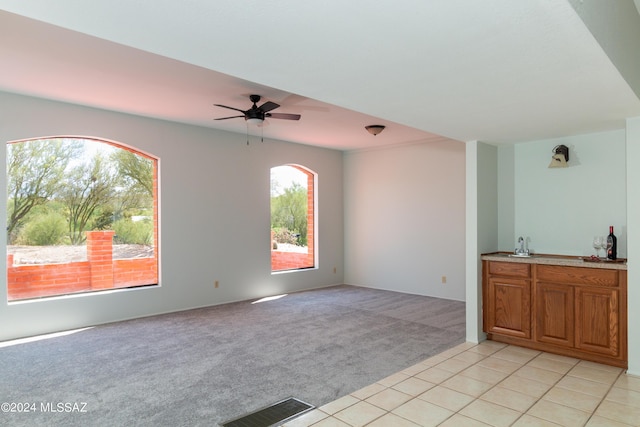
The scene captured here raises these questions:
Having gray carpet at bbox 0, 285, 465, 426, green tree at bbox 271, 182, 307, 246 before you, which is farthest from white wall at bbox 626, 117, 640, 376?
green tree at bbox 271, 182, 307, 246

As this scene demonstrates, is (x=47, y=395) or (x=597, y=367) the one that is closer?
(x=47, y=395)

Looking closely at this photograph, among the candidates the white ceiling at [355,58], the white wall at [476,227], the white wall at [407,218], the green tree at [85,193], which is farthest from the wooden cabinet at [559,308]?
the green tree at [85,193]

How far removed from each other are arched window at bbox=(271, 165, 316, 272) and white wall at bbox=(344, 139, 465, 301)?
81 centimetres

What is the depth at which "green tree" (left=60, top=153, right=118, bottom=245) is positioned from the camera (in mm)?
4949

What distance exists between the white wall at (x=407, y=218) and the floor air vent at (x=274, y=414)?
4.25m

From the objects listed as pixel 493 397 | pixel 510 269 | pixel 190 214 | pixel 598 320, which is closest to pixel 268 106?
pixel 190 214

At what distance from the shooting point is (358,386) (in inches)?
123

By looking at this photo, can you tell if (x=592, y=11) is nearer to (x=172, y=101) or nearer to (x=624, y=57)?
(x=624, y=57)

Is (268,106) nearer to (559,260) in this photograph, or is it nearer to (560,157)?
(560,157)

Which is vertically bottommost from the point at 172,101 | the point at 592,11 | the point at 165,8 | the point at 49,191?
the point at 49,191

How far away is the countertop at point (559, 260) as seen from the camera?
3.48 m

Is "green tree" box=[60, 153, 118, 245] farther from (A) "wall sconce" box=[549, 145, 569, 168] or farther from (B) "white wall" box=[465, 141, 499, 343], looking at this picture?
(A) "wall sconce" box=[549, 145, 569, 168]

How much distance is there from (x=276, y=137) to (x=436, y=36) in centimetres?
495

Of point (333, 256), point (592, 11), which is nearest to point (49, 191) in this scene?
point (333, 256)
